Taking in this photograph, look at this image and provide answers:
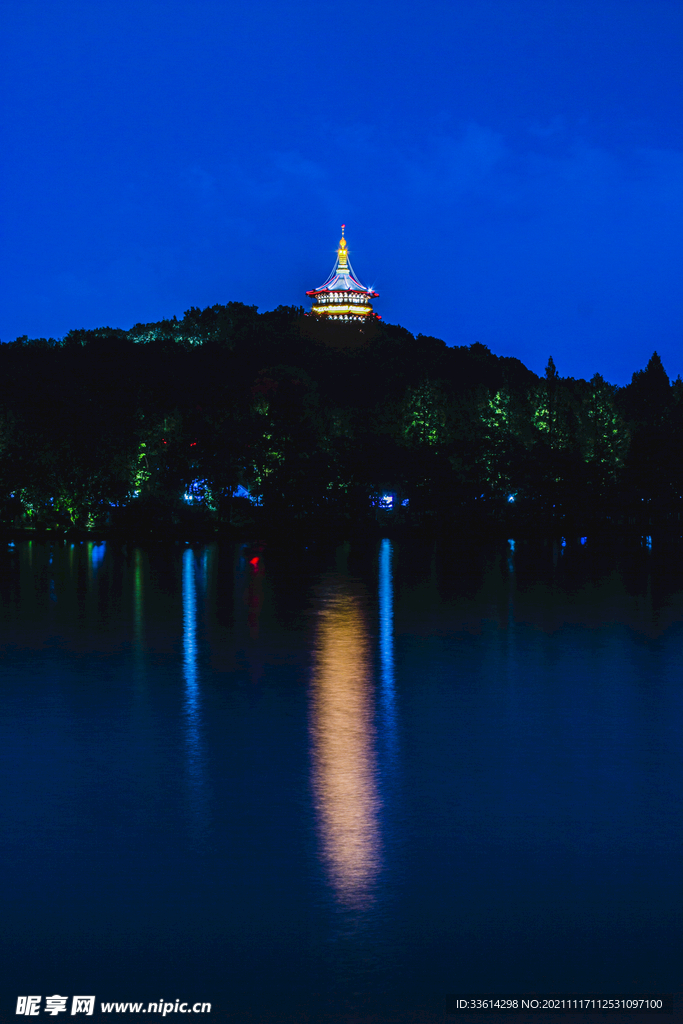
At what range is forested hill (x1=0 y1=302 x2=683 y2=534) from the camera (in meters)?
63.3

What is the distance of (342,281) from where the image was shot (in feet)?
501

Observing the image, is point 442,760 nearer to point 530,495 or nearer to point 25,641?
point 25,641

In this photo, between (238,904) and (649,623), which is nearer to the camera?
(238,904)

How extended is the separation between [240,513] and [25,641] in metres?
43.7

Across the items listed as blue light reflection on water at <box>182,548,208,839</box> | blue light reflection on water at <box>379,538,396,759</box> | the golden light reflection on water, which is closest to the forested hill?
blue light reflection on water at <box>379,538,396,759</box>

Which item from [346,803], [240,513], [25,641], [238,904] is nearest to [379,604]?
[25,641]

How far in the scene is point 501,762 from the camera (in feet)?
37.1

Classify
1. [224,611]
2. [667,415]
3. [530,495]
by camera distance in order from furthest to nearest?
[667,415] → [530,495] → [224,611]

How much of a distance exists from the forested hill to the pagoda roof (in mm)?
64471

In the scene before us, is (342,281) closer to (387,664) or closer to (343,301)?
(343,301)

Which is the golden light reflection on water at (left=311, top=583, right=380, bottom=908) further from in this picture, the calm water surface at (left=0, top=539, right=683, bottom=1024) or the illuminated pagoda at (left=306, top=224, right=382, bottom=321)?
the illuminated pagoda at (left=306, top=224, right=382, bottom=321)

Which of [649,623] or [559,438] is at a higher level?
[559,438]

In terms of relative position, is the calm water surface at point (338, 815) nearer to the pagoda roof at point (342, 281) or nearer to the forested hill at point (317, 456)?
the forested hill at point (317, 456)

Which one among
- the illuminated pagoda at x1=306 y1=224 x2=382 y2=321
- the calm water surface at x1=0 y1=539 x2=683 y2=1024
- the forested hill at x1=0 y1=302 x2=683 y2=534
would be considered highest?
the illuminated pagoda at x1=306 y1=224 x2=382 y2=321
